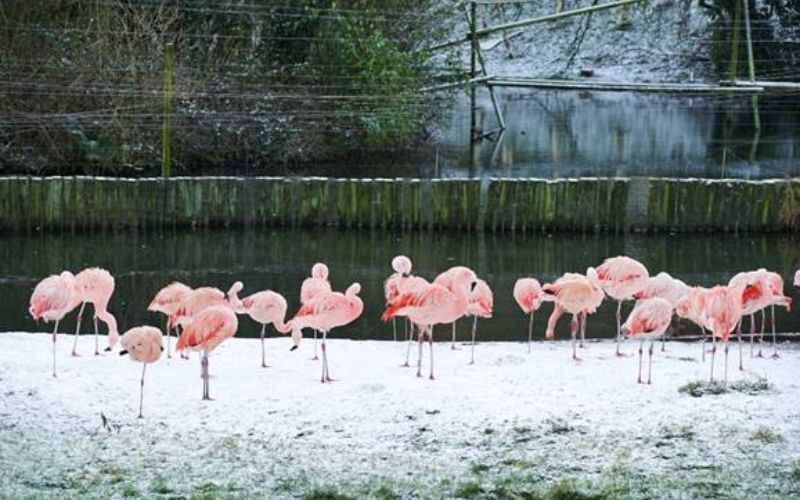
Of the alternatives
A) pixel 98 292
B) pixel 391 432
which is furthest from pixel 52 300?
pixel 391 432

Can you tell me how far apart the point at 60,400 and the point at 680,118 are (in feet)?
81.4

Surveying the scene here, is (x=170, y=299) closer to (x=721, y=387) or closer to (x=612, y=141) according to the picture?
(x=721, y=387)

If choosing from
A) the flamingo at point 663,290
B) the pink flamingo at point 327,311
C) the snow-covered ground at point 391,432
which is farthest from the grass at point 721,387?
the pink flamingo at point 327,311

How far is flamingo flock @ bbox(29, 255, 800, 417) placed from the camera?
7.32 meters

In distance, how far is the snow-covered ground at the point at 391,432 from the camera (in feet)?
19.0

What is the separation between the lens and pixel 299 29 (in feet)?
74.2

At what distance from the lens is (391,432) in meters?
6.53

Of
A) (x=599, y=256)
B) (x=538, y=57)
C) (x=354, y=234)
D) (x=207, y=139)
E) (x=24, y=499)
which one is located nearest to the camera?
(x=24, y=499)

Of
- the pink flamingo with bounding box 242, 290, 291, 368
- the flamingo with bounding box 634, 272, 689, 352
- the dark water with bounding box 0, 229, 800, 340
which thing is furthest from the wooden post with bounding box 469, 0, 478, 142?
the pink flamingo with bounding box 242, 290, 291, 368

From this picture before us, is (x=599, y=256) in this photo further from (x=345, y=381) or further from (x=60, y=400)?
(x=60, y=400)

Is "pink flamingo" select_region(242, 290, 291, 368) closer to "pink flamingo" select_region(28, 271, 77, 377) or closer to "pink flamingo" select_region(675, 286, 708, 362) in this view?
"pink flamingo" select_region(28, 271, 77, 377)

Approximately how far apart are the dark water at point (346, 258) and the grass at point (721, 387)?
144 inches

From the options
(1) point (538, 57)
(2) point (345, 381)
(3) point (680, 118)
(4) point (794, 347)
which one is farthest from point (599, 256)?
(1) point (538, 57)

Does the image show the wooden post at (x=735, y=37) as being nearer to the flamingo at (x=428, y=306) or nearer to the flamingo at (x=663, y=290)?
the flamingo at (x=663, y=290)
